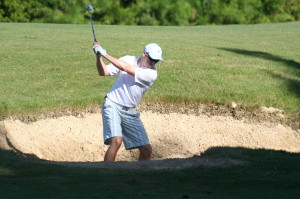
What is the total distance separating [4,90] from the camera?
41.4 feet

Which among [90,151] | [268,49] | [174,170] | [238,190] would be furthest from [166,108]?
[268,49]

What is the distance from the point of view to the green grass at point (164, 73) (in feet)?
40.3

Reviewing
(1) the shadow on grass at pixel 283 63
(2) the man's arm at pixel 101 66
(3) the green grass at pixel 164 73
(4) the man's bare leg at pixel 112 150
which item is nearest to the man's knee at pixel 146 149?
(4) the man's bare leg at pixel 112 150

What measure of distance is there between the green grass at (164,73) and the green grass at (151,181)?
4.33 m

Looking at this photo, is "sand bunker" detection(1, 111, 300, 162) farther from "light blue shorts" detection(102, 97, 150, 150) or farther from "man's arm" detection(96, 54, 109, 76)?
"man's arm" detection(96, 54, 109, 76)

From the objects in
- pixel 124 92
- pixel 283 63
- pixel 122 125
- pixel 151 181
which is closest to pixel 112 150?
pixel 122 125

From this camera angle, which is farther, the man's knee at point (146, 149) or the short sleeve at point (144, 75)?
the man's knee at point (146, 149)

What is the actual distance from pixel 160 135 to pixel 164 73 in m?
2.68

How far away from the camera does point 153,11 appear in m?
41.7

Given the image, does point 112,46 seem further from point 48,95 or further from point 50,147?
point 50,147

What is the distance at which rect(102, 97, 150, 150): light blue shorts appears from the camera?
28.6 feet

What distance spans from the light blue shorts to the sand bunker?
185cm

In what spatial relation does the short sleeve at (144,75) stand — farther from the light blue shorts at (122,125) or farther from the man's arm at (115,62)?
the light blue shorts at (122,125)

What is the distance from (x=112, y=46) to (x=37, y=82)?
4149 mm
